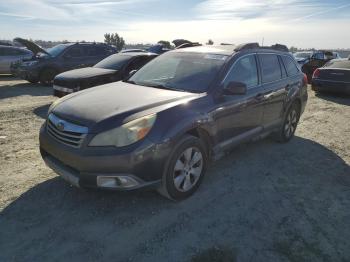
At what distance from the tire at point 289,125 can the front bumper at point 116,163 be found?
3325 mm

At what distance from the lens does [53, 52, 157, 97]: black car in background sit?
8562 mm

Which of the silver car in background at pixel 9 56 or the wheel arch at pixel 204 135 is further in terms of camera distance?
the silver car in background at pixel 9 56

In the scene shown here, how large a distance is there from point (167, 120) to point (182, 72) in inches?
53.1

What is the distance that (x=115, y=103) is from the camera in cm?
385

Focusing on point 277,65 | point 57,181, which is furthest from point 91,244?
point 277,65

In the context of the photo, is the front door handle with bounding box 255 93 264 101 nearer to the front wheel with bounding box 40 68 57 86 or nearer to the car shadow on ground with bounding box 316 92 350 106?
the car shadow on ground with bounding box 316 92 350 106

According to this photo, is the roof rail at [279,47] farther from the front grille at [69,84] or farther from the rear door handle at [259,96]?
the front grille at [69,84]

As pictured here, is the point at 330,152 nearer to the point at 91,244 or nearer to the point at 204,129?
the point at 204,129

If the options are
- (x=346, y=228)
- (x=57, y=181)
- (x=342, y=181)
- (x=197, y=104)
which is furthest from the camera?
(x=342, y=181)

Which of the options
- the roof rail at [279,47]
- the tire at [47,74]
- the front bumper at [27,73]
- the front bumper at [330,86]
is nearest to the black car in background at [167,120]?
the roof rail at [279,47]

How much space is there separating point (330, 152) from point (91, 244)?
15.3 ft

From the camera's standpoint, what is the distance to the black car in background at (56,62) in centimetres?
1253

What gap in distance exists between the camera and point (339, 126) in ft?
26.0

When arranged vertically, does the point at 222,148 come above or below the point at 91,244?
above
